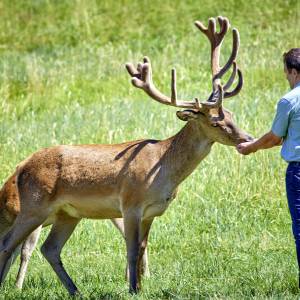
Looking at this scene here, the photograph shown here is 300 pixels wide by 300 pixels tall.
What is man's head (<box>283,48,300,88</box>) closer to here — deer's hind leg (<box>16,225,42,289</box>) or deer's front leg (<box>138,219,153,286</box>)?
deer's front leg (<box>138,219,153,286</box>)

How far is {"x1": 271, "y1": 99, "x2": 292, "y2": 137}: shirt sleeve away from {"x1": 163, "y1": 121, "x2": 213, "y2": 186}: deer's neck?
4.98 feet

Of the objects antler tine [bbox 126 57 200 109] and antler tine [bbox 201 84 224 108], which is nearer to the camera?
antler tine [bbox 201 84 224 108]

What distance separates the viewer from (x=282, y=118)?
7.57m

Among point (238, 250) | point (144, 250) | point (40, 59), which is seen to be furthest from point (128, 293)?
point (40, 59)

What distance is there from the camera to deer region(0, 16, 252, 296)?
8930 mm

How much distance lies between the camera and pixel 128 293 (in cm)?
863

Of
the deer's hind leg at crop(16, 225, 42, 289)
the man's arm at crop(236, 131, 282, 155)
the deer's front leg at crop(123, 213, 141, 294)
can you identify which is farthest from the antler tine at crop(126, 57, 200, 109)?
the deer's hind leg at crop(16, 225, 42, 289)

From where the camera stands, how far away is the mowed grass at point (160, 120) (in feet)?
31.3

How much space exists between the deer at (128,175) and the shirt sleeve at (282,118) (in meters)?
1.21

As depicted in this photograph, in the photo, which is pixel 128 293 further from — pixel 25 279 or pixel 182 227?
pixel 182 227

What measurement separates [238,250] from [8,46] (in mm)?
14175

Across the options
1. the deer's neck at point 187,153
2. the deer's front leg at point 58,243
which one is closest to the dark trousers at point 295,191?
the deer's neck at point 187,153

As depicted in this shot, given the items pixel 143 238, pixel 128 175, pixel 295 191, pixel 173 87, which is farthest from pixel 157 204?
pixel 295 191

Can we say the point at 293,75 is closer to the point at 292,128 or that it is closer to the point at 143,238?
the point at 292,128
